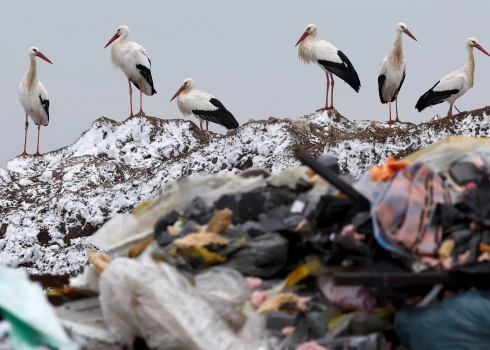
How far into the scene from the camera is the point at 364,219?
157 inches

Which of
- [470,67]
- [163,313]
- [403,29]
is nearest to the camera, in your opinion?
[163,313]

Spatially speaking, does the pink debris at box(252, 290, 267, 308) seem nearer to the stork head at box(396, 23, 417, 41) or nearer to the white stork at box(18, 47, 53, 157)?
the stork head at box(396, 23, 417, 41)

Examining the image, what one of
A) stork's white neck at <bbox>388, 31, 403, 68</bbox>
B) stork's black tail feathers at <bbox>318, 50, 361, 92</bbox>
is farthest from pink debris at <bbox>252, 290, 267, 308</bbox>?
stork's white neck at <bbox>388, 31, 403, 68</bbox>

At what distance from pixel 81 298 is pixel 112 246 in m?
0.39

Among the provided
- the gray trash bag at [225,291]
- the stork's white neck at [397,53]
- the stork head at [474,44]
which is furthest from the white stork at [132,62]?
the gray trash bag at [225,291]

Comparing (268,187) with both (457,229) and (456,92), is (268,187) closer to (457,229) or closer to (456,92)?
(457,229)

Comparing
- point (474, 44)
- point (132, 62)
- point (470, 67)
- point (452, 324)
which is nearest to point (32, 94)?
point (132, 62)

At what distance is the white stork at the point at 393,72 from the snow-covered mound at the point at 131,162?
5.00 feet

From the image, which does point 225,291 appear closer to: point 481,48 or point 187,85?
point 187,85

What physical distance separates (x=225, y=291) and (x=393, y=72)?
1854 cm

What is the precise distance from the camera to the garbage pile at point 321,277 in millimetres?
3738

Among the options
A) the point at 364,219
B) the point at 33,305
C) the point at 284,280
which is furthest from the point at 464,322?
the point at 33,305

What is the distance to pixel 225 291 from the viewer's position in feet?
13.3

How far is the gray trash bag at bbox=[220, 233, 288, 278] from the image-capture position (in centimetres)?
418
